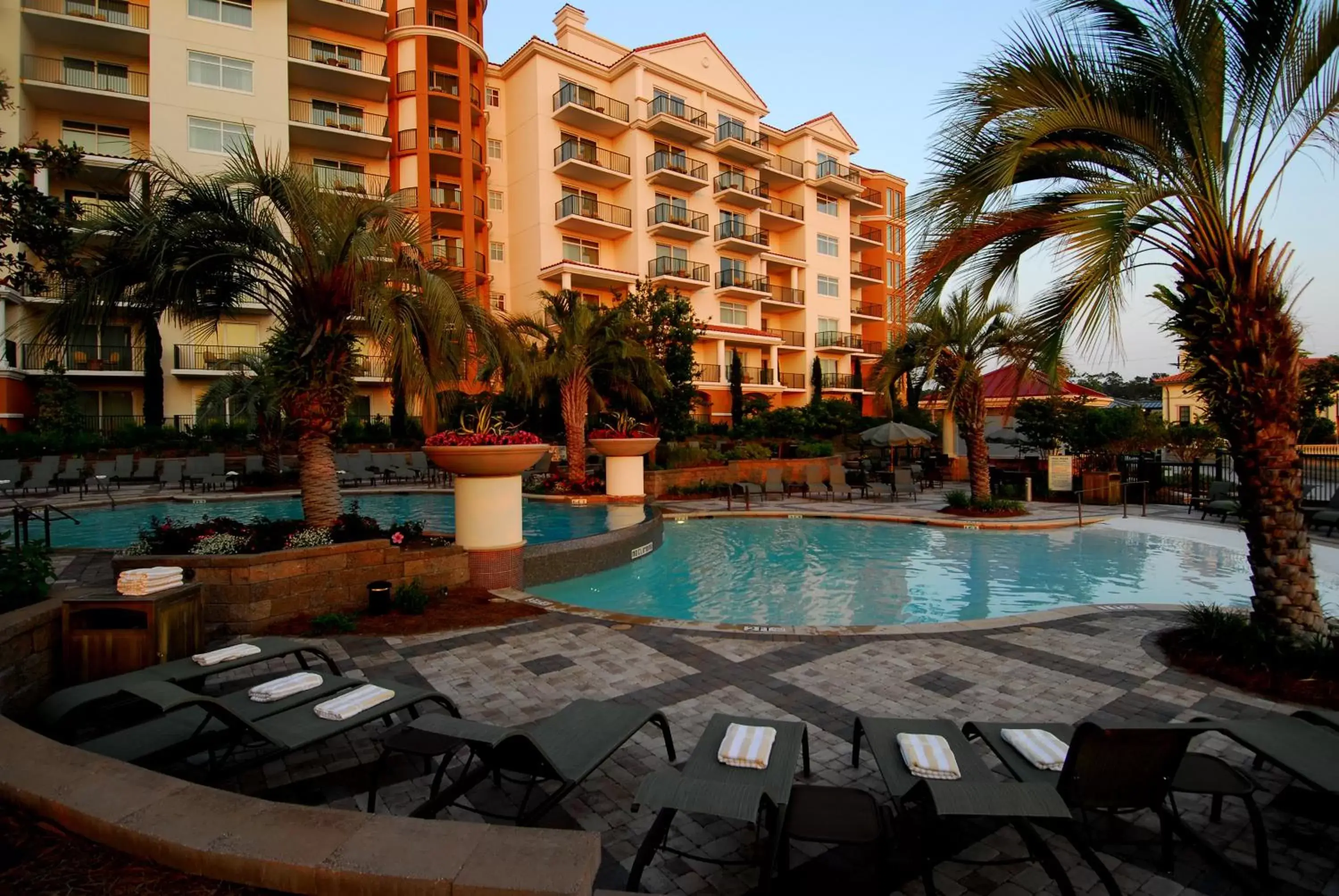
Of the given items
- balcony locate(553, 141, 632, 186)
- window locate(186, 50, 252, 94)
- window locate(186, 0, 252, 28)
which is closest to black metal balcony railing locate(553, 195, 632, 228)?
balcony locate(553, 141, 632, 186)

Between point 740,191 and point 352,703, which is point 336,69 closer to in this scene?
point 740,191

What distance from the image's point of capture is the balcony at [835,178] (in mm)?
41844

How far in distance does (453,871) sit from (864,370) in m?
46.6

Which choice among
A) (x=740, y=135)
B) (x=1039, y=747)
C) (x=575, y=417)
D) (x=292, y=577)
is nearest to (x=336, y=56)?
(x=740, y=135)

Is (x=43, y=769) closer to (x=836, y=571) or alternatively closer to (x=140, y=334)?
(x=140, y=334)

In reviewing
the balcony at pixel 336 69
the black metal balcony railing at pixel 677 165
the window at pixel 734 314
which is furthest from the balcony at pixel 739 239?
the balcony at pixel 336 69

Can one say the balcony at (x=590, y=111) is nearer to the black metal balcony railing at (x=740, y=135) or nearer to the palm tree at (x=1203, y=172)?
the black metal balcony railing at (x=740, y=135)

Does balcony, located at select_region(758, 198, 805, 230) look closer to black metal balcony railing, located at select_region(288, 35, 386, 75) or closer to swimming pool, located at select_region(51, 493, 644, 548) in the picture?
black metal balcony railing, located at select_region(288, 35, 386, 75)

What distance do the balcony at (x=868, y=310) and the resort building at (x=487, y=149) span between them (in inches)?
54.3

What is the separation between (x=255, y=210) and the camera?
315 inches

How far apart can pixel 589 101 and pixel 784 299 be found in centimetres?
1609

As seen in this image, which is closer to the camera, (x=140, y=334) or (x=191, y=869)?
(x=191, y=869)

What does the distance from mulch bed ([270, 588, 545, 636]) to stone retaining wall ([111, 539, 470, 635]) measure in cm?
22

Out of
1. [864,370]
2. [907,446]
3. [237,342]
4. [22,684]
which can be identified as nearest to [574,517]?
[22,684]
